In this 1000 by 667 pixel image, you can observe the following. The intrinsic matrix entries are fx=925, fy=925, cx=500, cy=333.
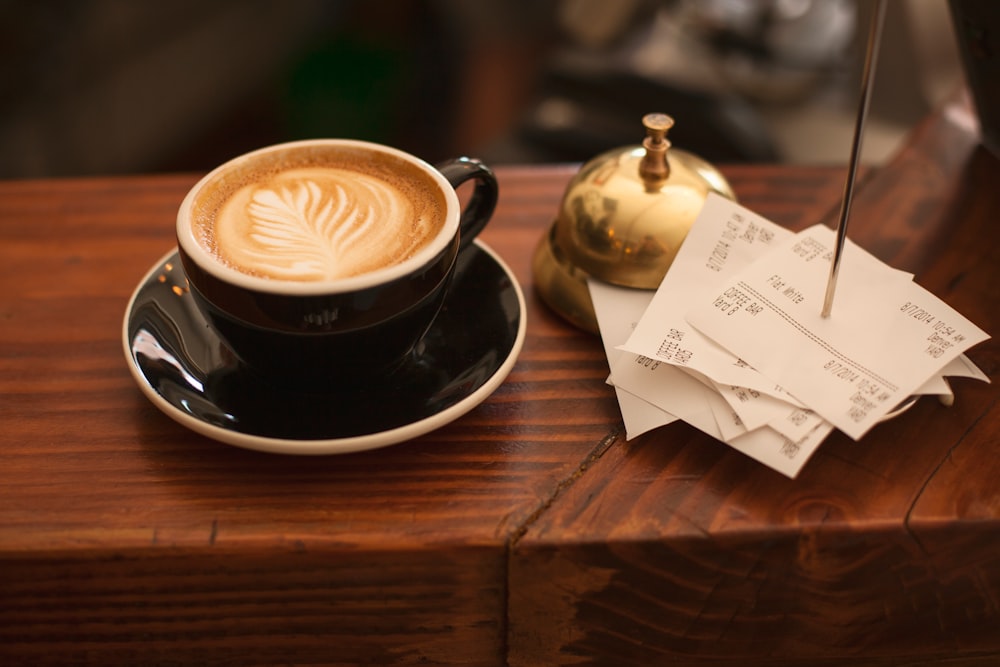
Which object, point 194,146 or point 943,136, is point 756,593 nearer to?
point 943,136

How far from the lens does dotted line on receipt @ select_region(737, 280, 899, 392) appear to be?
0.60m

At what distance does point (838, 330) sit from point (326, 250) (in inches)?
13.9

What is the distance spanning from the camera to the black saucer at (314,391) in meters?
0.59

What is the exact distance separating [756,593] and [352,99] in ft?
6.27

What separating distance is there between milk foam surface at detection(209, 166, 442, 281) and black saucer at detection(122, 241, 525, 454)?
83mm

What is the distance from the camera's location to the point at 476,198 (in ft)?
2.39

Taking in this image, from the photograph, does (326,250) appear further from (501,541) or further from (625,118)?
(625,118)

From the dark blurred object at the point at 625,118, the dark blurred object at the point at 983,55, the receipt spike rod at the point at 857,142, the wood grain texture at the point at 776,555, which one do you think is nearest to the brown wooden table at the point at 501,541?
the wood grain texture at the point at 776,555

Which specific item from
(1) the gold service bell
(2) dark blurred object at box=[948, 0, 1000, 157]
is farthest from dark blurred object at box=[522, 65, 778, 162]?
(1) the gold service bell

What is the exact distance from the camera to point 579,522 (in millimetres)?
575

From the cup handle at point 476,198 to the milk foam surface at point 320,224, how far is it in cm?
4

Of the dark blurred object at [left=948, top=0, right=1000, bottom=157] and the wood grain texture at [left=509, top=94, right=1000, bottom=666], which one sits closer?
the wood grain texture at [left=509, top=94, right=1000, bottom=666]

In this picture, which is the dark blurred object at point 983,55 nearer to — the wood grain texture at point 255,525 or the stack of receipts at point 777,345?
the stack of receipts at point 777,345

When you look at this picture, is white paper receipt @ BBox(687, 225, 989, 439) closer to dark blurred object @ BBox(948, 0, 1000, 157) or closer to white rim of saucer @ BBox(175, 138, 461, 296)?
white rim of saucer @ BBox(175, 138, 461, 296)
